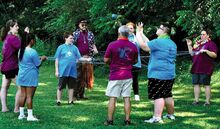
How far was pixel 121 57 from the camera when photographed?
25.7 feet

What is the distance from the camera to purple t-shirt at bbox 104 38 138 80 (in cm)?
780

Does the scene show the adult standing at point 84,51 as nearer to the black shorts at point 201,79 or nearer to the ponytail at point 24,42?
the black shorts at point 201,79

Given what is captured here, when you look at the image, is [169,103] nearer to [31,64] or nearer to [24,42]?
[31,64]

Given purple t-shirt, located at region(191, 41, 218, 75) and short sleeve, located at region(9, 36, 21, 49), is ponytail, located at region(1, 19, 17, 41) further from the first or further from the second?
purple t-shirt, located at region(191, 41, 218, 75)

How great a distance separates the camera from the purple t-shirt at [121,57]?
7797 mm

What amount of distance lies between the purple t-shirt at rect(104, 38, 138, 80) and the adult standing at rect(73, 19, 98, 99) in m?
3.42

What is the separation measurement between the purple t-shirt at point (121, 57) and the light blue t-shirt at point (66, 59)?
8.74 feet

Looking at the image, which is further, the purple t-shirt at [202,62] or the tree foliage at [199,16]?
the tree foliage at [199,16]

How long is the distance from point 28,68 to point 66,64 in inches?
85.3

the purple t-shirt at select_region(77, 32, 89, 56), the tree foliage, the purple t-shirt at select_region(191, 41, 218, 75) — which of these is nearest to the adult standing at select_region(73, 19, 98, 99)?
the purple t-shirt at select_region(77, 32, 89, 56)

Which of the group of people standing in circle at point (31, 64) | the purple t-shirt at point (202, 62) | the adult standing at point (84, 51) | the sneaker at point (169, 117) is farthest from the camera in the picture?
the adult standing at point (84, 51)

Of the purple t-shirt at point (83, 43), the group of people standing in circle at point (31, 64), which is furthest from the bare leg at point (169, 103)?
the purple t-shirt at point (83, 43)

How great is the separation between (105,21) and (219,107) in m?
7.11

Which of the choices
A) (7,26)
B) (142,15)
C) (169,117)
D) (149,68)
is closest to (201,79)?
(169,117)
